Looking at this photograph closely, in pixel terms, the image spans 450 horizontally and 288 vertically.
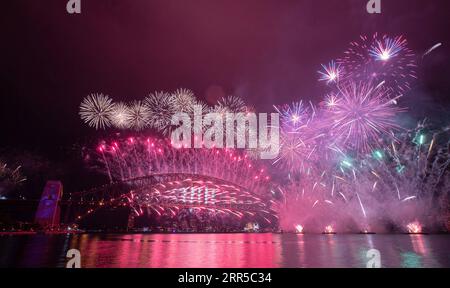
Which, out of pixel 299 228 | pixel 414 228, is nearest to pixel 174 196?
pixel 299 228

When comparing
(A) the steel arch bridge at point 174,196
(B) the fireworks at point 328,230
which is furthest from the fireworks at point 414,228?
(A) the steel arch bridge at point 174,196

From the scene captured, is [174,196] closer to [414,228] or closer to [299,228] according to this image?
[299,228]

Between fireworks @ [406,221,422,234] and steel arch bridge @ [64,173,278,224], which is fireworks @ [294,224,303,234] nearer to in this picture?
steel arch bridge @ [64,173,278,224]

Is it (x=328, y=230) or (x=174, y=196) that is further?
(x=174, y=196)

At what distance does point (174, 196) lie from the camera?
96.5 m

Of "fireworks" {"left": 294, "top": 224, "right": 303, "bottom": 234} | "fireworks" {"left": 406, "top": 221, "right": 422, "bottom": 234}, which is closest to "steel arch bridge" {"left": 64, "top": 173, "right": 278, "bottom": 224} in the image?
"fireworks" {"left": 294, "top": 224, "right": 303, "bottom": 234}

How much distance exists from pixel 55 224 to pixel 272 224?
200 feet

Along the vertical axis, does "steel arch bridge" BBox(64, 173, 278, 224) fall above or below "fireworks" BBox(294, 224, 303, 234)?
above

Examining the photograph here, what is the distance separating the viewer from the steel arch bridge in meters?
86.1

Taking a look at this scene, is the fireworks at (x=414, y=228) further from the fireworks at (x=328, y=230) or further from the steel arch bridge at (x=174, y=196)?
the steel arch bridge at (x=174, y=196)

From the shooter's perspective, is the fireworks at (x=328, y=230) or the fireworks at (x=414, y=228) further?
the fireworks at (x=328, y=230)

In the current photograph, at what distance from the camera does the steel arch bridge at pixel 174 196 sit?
86062 mm

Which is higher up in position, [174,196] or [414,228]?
[174,196]
